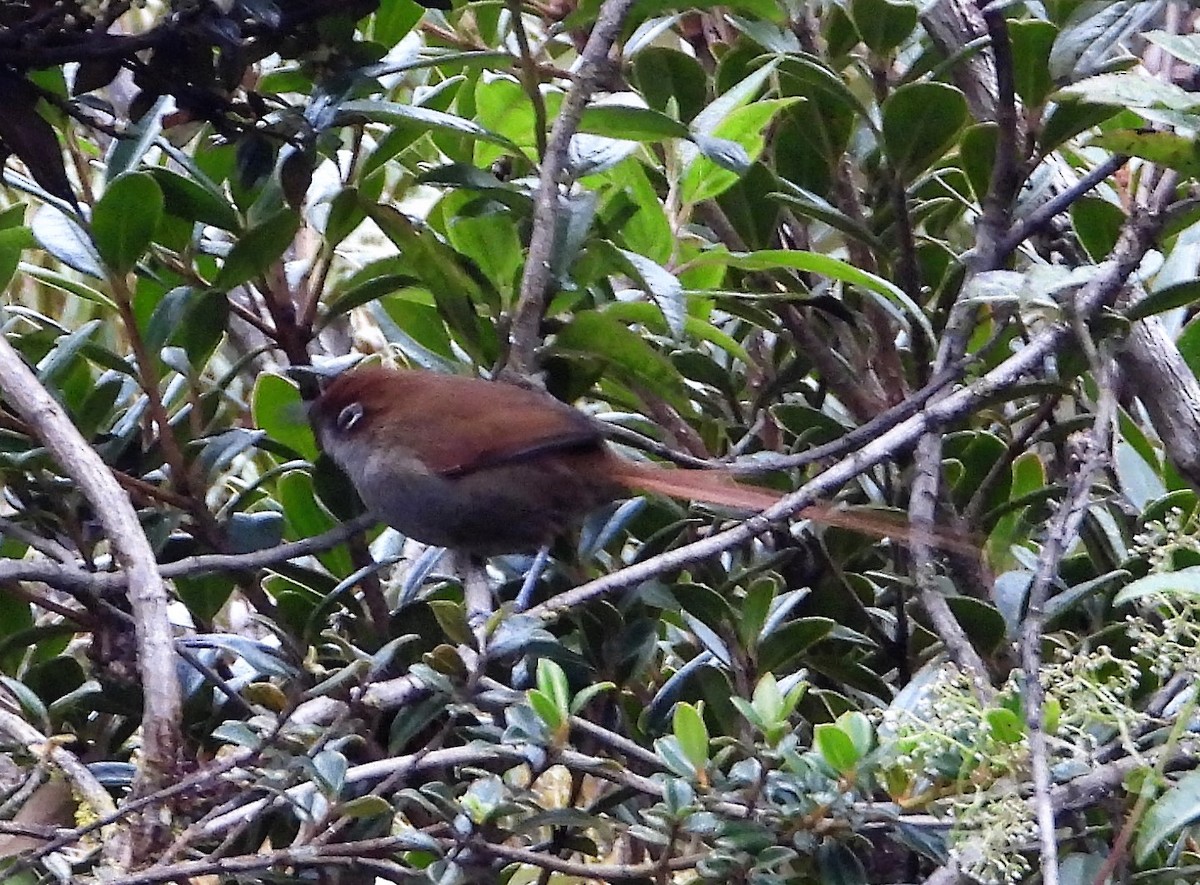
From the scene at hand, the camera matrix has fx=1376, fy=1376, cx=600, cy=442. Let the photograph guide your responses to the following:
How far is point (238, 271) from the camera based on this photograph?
4.38 feet

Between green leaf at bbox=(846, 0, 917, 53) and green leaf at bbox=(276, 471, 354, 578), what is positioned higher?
green leaf at bbox=(846, 0, 917, 53)

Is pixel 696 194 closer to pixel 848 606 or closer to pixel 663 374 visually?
pixel 663 374

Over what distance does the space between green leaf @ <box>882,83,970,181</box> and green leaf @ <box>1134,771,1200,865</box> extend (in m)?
0.74

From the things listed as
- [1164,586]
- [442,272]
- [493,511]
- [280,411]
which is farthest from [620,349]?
[1164,586]

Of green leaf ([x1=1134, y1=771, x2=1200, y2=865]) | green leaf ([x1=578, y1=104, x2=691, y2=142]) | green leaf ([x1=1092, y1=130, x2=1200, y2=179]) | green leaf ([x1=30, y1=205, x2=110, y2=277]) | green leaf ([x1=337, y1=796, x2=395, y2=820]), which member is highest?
green leaf ([x1=1092, y1=130, x2=1200, y2=179])

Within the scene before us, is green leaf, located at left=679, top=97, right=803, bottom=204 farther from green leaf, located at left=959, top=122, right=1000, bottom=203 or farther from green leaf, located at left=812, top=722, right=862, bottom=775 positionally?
green leaf, located at left=812, top=722, right=862, bottom=775

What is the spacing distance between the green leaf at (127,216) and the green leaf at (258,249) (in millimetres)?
78

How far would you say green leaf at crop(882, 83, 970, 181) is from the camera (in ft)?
4.54

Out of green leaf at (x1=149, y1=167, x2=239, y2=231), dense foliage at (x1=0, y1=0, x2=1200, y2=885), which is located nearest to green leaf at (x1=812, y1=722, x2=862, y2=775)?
dense foliage at (x1=0, y1=0, x2=1200, y2=885)

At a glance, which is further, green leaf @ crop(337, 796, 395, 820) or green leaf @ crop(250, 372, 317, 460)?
green leaf @ crop(250, 372, 317, 460)

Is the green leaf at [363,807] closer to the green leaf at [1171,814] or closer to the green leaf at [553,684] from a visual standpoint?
the green leaf at [553,684]

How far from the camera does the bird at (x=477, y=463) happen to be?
150cm

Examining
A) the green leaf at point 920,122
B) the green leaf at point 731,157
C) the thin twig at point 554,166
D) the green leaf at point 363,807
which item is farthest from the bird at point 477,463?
the green leaf at point 363,807

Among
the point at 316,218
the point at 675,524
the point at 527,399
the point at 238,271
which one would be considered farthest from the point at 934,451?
the point at 316,218
